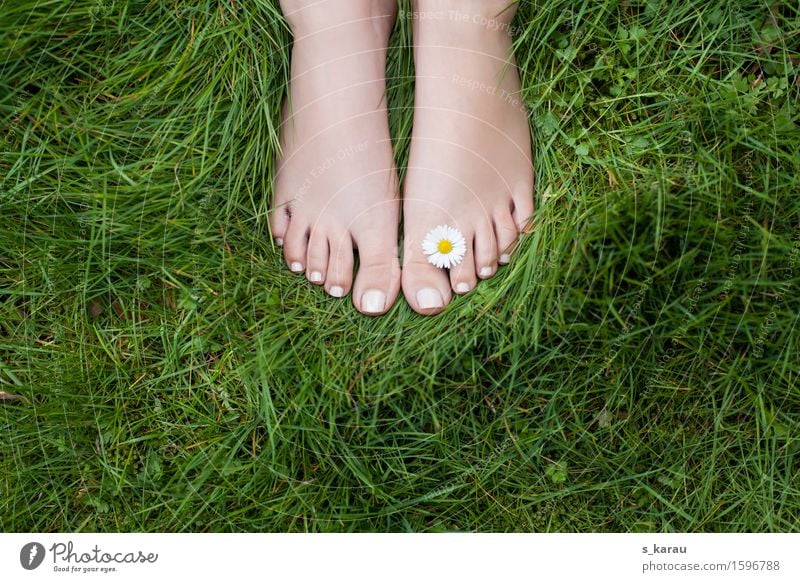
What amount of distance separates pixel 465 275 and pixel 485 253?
6cm

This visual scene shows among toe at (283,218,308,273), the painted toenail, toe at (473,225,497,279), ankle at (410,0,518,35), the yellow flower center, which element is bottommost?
the painted toenail

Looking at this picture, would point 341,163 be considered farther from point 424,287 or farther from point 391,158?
point 424,287

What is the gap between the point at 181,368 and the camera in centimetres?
124

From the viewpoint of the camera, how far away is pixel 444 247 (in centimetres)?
126

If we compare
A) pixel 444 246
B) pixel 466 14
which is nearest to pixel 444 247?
pixel 444 246

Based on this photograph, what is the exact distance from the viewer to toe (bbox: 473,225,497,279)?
126 cm

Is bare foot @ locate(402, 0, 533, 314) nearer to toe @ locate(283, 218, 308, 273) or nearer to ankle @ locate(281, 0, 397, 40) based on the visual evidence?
ankle @ locate(281, 0, 397, 40)

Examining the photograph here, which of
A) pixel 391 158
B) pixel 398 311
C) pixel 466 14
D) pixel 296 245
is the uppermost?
pixel 466 14

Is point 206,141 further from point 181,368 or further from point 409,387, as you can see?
point 409,387

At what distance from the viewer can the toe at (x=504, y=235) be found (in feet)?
4.14

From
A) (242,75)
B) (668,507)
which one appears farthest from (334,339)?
(668,507)

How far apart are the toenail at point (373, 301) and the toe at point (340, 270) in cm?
4

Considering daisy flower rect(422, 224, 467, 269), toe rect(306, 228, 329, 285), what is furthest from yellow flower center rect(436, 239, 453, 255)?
toe rect(306, 228, 329, 285)

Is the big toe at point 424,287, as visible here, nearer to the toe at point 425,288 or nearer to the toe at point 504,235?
the toe at point 425,288
